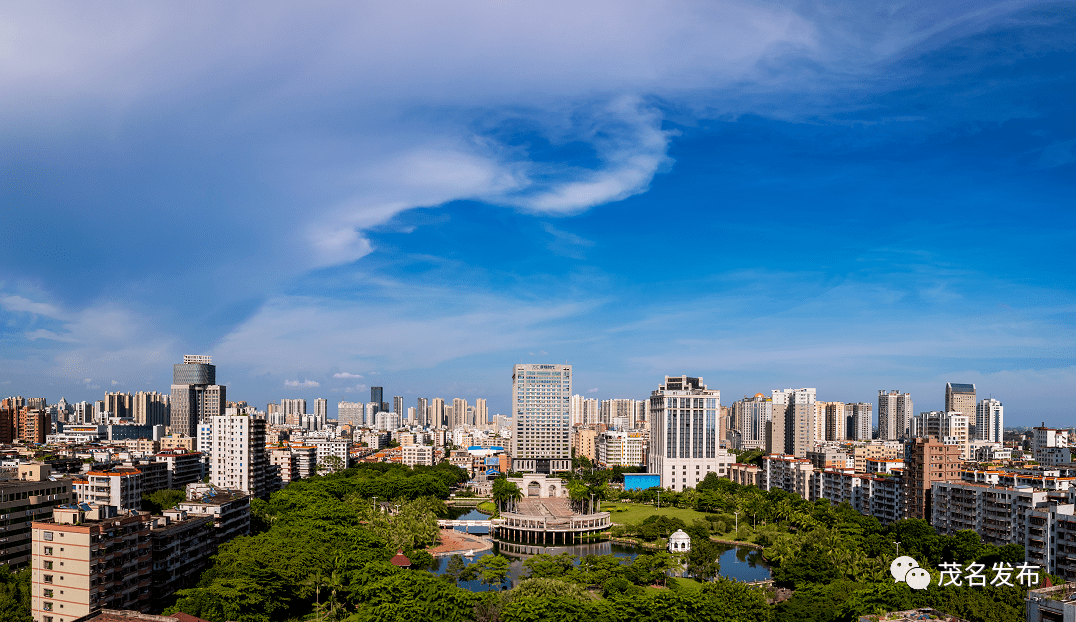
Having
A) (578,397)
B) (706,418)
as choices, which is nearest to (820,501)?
(706,418)

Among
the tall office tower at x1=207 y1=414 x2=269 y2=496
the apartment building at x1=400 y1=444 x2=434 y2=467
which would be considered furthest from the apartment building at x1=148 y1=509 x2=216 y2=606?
→ the apartment building at x1=400 y1=444 x2=434 y2=467

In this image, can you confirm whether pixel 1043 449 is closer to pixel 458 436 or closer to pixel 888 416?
pixel 888 416

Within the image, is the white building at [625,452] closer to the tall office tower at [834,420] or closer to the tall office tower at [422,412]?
the tall office tower at [834,420]

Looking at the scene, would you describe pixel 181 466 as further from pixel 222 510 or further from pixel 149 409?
pixel 149 409

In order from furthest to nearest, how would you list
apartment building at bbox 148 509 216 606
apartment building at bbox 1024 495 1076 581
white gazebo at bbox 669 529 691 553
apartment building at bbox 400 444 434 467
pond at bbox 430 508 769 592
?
apartment building at bbox 400 444 434 467 < white gazebo at bbox 669 529 691 553 < pond at bbox 430 508 769 592 < apartment building at bbox 1024 495 1076 581 < apartment building at bbox 148 509 216 606

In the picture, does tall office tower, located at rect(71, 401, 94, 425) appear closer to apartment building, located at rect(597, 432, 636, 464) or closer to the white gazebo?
apartment building, located at rect(597, 432, 636, 464)

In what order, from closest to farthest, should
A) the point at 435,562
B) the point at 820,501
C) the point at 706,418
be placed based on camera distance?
the point at 435,562, the point at 820,501, the point at 706,418

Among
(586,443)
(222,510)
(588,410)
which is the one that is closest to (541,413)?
(586,443)
